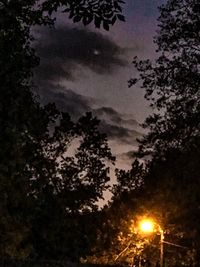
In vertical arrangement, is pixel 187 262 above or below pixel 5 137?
below

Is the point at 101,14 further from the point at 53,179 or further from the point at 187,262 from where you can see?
the point at 53,179

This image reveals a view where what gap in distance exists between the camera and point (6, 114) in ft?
93.8

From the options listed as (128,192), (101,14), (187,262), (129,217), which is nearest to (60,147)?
(128,192)

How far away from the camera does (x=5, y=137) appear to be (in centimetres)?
2928

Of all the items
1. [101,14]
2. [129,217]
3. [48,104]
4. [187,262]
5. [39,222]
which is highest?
[48,104]

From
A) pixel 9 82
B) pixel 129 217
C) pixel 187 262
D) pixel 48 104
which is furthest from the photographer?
pixel 48 104

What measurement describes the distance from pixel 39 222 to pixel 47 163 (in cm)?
588

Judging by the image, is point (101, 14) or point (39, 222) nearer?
point (101, 14)

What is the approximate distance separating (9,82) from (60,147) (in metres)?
21.0

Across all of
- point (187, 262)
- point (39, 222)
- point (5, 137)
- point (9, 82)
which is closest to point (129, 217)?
point (187, 262)

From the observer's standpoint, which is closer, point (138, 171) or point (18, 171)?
point (18, 171)

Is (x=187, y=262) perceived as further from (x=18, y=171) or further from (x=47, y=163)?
(x=47, y=163)

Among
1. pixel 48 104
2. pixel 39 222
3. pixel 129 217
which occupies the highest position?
pixel 48 104

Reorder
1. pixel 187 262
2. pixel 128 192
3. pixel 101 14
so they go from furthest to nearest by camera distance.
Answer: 1. pixel 128 192
2. pixel 187 262
3. pixel 101 14
